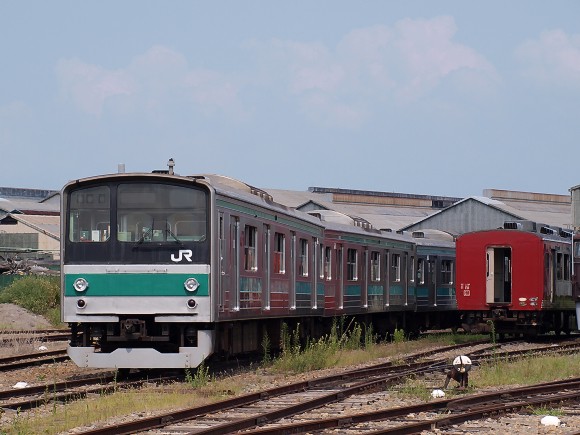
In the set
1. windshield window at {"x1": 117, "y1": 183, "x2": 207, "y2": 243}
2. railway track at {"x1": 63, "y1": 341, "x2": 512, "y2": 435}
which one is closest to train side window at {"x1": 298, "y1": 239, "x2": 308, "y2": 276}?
railway track at {"x1": 63, "y1": 341, "x2": 512, "y2": 435}

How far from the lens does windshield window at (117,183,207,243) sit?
51.8 feet

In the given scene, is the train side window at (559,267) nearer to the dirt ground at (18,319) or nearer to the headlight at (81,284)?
the dirt ground at (18,319)

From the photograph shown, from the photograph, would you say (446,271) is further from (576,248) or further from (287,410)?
(287,410)

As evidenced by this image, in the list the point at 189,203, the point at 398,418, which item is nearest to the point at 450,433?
the point at 398,418

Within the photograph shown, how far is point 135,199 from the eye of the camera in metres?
15.9

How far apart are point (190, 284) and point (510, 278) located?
13187mm

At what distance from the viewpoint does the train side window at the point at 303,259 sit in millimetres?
21312

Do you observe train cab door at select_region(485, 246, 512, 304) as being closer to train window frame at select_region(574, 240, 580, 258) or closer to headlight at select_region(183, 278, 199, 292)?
train window frame at select_region(574, 240, 580, 258)

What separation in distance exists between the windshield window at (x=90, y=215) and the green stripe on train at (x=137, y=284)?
547 millimetres

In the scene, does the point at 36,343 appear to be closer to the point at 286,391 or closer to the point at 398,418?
the point at 286,391

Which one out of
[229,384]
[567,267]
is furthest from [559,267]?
[229,384]

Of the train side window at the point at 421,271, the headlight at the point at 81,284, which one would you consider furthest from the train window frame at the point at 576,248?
the headlight at the point at 81,284

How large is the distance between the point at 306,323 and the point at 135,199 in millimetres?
7910

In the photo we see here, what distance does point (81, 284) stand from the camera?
624 inches
